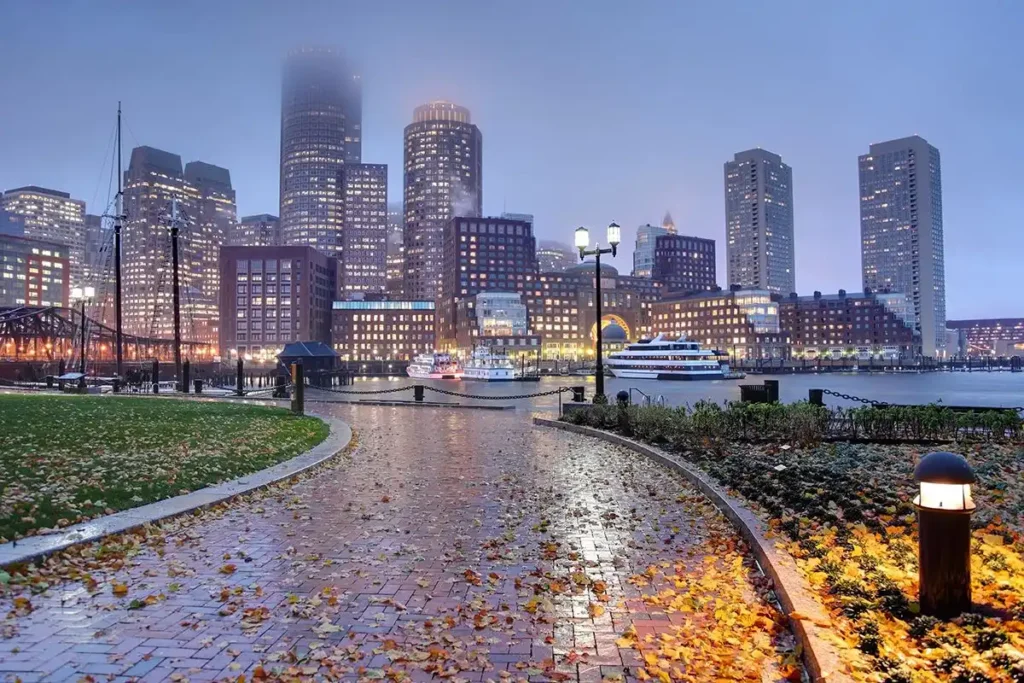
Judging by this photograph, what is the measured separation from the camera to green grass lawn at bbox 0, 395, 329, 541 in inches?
372

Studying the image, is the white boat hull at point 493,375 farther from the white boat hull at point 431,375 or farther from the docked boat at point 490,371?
the white boat hull at point 431,375

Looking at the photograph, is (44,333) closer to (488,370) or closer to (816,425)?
(488,370)

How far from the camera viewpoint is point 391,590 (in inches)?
257

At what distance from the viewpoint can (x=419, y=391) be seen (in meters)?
37.2

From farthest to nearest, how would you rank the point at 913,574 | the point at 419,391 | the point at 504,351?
the point at 504,351, the point at 419,391, the point at 913,574

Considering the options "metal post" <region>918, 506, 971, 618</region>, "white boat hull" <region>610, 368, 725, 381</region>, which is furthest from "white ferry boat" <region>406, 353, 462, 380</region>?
"metal post" <region>918, 506, 971, 618</region>

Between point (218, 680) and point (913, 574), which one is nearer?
point (218, 680)

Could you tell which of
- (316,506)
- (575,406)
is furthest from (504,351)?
(316,506)

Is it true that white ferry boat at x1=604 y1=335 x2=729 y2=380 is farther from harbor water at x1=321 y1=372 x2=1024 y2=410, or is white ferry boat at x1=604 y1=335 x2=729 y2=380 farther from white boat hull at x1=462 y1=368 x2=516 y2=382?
white boat hull at x1=462 y1=368 x2=516 y2=382

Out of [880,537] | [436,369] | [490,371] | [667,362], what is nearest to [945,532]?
[880,537]

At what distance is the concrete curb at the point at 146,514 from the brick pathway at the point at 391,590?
482mm

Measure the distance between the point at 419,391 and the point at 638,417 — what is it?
19.9 meters

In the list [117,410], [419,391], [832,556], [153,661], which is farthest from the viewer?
[419,391]

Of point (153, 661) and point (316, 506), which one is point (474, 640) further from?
point (316, 506)
